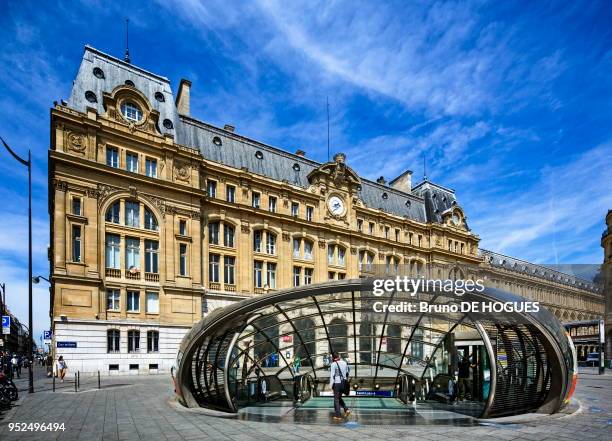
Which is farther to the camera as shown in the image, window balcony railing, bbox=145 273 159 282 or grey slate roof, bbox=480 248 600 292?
grey slate roof, bbox=480 248 600 292

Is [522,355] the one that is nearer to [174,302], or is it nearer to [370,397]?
[370,397]

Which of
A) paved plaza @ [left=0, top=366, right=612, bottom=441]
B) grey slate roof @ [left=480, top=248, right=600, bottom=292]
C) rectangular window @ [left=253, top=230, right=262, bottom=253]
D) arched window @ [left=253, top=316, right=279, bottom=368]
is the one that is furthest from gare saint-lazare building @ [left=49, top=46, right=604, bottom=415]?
grey slate roof @ [left=480, top=248, right=600, bottom=292]

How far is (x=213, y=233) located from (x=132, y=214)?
8626mm

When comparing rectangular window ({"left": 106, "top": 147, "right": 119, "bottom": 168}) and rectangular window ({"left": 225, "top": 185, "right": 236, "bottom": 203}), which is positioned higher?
rectangular window ({"left": 106, "top": 147, "right": 119, "bottom": 168})

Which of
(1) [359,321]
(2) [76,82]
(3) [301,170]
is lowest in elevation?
(1) [359,321]

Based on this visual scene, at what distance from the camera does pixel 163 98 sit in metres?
43.7

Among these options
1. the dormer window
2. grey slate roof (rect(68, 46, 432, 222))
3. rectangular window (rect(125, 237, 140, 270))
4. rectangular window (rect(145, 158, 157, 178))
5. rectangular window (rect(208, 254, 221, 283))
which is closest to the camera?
rectangular window (rect(125, 237, 140, 270))

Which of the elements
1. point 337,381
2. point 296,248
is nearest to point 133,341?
point 296,248

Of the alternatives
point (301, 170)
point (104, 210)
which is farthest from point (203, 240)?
point (301, 170)

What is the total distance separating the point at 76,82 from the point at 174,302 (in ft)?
68.8

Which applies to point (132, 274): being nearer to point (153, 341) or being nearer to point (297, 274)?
point (153, 341)

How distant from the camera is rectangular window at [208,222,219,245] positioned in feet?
146

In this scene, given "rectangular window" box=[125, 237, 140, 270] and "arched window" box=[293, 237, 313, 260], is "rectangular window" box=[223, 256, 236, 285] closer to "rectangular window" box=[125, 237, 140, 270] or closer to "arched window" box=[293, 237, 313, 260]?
"arched window" box=[293, 237, 313, 260]

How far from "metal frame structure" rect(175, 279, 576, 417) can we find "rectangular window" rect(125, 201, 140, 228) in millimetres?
23811
